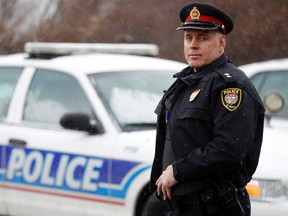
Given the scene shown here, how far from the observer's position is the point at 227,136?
12.4 ft

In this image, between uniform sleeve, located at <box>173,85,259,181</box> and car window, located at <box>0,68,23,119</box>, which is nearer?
uniform sleeve, located at <box>173,85,259,181</box>

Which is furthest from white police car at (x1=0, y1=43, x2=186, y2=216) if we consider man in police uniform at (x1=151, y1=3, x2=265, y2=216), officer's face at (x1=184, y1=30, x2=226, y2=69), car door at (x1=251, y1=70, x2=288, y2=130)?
officer's face at (x1=184, y1=30, x2=226, y2=69)

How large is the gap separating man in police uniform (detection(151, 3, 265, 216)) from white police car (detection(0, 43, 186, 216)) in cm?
191

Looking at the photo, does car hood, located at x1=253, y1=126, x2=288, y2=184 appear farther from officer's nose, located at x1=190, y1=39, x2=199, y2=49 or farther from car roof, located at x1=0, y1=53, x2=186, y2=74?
officer's nose, located at x1=190, y1=39, x2=199, y2=49

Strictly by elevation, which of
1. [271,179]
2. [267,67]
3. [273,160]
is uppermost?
[267,67]

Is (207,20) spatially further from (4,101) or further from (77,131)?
(4,101)

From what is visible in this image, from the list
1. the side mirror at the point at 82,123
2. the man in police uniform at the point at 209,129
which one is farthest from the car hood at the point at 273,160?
the man in police uniform at the point at 209,129

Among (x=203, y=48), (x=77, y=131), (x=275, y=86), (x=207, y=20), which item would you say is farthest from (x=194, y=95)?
(x=275, y=86)

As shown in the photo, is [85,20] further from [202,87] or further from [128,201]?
[202,87]

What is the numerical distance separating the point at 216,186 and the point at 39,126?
10.1 feet

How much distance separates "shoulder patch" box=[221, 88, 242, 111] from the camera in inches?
150

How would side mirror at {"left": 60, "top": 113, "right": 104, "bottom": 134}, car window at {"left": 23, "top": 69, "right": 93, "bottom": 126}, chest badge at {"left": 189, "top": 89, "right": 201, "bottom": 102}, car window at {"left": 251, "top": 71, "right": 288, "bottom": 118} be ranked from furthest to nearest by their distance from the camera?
car window at {"left": 251, "top": 71, "right": 288, "bottom": 118}
car window at {"left": 23, "top": 69, "right": 93, "bottom": 126}
side mirror at {"left": 60, "top": 113, "right": 104, "bottom": 134}
chest badge at {"left": 189, "top": 89, "right": 201, "bottom": 102}

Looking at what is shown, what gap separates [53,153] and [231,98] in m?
2.92

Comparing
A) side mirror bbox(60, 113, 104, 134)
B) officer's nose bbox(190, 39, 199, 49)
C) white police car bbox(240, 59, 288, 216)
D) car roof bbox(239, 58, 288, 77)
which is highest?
car roof bbox(239, 58, 288, 77)
